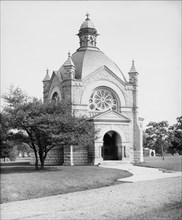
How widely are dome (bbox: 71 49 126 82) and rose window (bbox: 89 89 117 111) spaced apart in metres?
2.76

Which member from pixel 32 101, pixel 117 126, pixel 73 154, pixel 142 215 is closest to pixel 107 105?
pixel 117 126

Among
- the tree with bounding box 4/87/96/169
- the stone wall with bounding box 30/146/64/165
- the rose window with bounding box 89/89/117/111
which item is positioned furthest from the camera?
the rose window with bounding box 89/89/117/111

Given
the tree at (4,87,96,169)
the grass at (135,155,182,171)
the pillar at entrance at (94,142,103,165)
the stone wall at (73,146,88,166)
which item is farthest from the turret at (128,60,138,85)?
the tree at (4,87,96,169)

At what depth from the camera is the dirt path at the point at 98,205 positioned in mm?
11445

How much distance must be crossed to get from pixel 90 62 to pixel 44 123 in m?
17.5

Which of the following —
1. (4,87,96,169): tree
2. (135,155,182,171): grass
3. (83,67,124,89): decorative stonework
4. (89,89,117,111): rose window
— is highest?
(83,67,124,89): decorative stonework

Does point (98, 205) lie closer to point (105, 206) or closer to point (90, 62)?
point (105, 206)

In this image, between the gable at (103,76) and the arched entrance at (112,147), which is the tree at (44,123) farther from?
the gable at (103,76)

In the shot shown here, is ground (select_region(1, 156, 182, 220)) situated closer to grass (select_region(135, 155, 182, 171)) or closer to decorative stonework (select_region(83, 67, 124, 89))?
grass (select_region(135, 155, 182, 171))

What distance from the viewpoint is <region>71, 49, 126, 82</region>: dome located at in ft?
125

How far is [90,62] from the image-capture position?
129 ft

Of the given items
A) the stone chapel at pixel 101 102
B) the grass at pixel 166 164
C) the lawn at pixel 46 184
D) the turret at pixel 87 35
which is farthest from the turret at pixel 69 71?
the lawn at pixel 46 184

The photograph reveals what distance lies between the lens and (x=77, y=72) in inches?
1502

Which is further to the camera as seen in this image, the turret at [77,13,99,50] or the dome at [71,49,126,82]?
the turret at [77,13,99,50]
